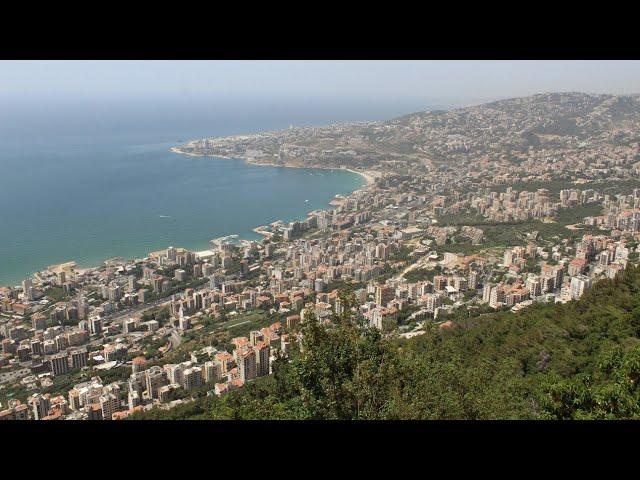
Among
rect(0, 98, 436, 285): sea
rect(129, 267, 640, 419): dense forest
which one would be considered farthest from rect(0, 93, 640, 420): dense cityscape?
rect(0, 98, 436, 285): sea

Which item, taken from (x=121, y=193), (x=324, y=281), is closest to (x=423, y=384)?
(x=324, y=281)

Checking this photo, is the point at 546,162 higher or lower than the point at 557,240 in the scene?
higher

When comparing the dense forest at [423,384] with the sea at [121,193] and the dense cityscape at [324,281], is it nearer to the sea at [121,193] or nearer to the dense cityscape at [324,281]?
the dense cityscape at [324,281]

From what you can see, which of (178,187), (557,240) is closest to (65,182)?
(178,187)

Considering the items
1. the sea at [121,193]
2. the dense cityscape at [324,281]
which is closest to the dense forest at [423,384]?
the dense cityscape at [324,281]
